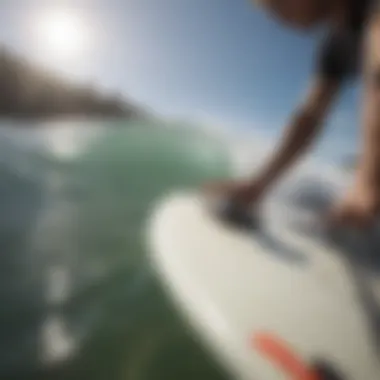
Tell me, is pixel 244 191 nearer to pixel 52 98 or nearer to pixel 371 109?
pixel 371 109

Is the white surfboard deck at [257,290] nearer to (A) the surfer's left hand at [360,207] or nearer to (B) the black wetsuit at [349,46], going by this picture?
(A) the surfer's left hand at [360,207]

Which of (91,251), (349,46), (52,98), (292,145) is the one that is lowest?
(91,251)

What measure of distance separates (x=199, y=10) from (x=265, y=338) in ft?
1.56

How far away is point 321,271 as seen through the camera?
87cm

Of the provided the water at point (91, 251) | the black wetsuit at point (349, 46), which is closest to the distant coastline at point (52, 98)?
the water at point (91, 251)

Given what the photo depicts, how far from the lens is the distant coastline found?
0.94 metres

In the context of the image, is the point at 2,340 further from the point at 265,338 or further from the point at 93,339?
the point at 265,338

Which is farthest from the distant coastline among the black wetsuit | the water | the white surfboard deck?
the black wetsuit

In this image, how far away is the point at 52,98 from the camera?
0.95m

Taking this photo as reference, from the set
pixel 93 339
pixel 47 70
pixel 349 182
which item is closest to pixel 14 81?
pixel 47 70

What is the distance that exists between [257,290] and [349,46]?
0.36m

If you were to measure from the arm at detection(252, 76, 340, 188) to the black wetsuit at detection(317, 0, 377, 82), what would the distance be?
0.06 ft

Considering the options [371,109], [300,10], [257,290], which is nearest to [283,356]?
[257,290]

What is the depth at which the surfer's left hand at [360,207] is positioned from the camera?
Answer: 0.88m
